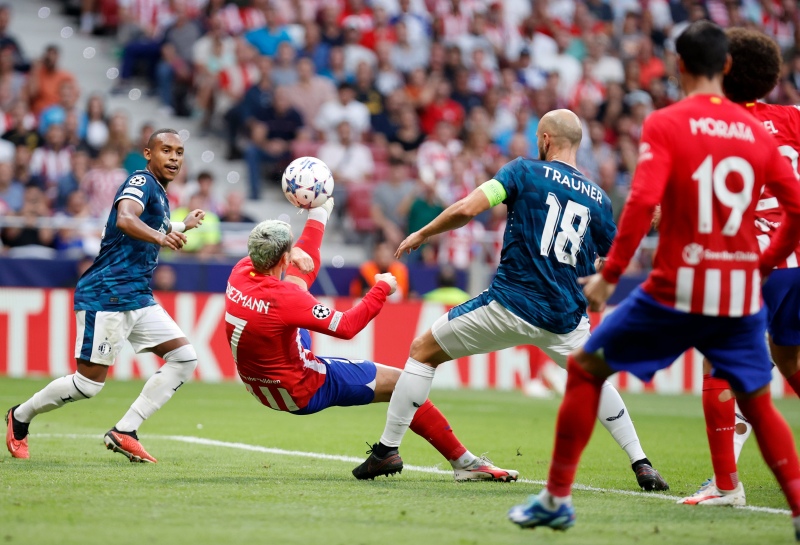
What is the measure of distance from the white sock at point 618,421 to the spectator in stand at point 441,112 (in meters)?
14.5

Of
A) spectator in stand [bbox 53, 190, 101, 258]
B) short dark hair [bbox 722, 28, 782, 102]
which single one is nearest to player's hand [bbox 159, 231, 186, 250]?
short dark hair [bbox 722, 28, 782, 102]

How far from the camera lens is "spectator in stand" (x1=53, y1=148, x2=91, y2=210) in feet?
57.2

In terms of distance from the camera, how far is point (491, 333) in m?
7.18

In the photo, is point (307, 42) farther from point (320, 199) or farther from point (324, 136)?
point (320, 199)

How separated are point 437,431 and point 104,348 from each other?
258 centimetres

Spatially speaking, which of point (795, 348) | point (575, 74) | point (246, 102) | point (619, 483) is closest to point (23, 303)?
point (246, 102)

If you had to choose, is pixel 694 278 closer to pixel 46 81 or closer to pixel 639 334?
pixel 639 334

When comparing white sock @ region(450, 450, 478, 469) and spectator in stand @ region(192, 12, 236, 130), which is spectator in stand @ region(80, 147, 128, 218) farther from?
white sock @ region(450, 450, 478, 469)

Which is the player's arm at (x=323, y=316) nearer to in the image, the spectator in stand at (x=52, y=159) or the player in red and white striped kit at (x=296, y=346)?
the player in red and white striped kit at (x=296, y=346)

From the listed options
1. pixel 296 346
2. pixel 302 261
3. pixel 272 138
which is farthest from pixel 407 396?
pixel 272 138

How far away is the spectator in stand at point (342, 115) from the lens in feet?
66.0

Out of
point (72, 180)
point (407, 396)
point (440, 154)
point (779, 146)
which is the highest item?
point (440, 154)

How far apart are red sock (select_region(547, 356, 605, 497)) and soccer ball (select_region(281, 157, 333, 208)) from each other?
310 cm

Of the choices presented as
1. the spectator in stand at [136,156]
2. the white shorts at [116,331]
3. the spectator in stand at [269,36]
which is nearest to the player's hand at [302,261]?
the white shorts at [116,331]
